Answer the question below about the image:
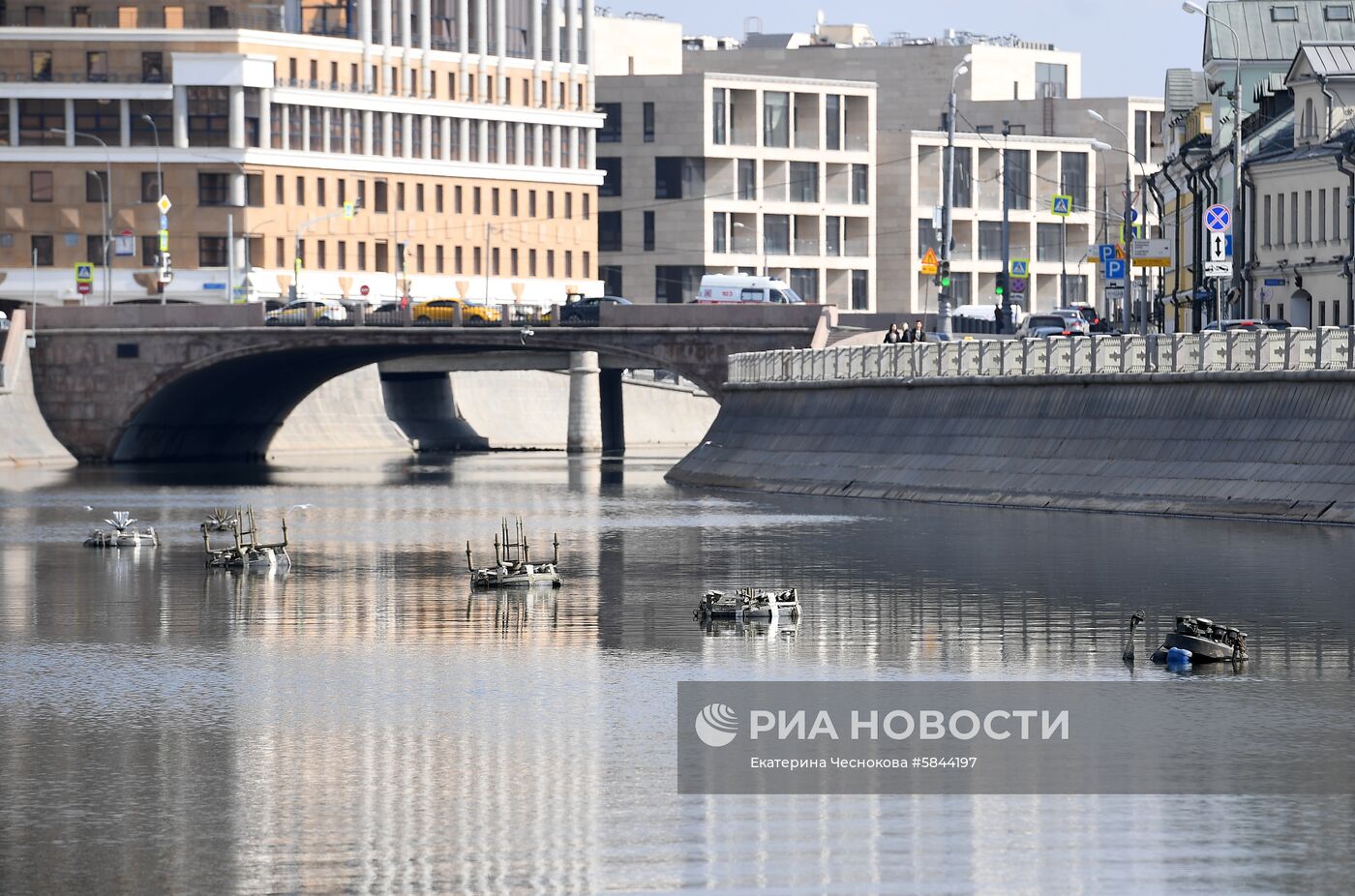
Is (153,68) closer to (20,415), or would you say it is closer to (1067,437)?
(20,415)

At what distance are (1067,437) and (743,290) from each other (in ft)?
212

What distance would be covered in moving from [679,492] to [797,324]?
21.3 meters

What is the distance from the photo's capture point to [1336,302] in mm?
91125

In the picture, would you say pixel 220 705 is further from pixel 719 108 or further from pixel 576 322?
pixel 719 108

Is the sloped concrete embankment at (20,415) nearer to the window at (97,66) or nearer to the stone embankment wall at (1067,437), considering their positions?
the stone embankment wall at (1067,437)

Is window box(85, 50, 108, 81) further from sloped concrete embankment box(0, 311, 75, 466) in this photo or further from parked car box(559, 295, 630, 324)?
parked car box(559, 295, 630, 324)

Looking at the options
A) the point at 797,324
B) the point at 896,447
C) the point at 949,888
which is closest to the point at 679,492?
the point at 896,447

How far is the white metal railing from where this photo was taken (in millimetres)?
64062

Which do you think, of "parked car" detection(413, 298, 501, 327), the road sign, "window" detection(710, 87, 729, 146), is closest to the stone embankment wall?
the road sign

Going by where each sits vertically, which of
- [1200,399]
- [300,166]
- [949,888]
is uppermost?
[300,166]

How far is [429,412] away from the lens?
162875mm

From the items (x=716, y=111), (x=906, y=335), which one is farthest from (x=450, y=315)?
(x=716, y=111)

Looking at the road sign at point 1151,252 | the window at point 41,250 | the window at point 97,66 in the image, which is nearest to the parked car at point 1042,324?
the road sign at point 1151,252

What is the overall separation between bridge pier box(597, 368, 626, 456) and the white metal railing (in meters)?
59.3
